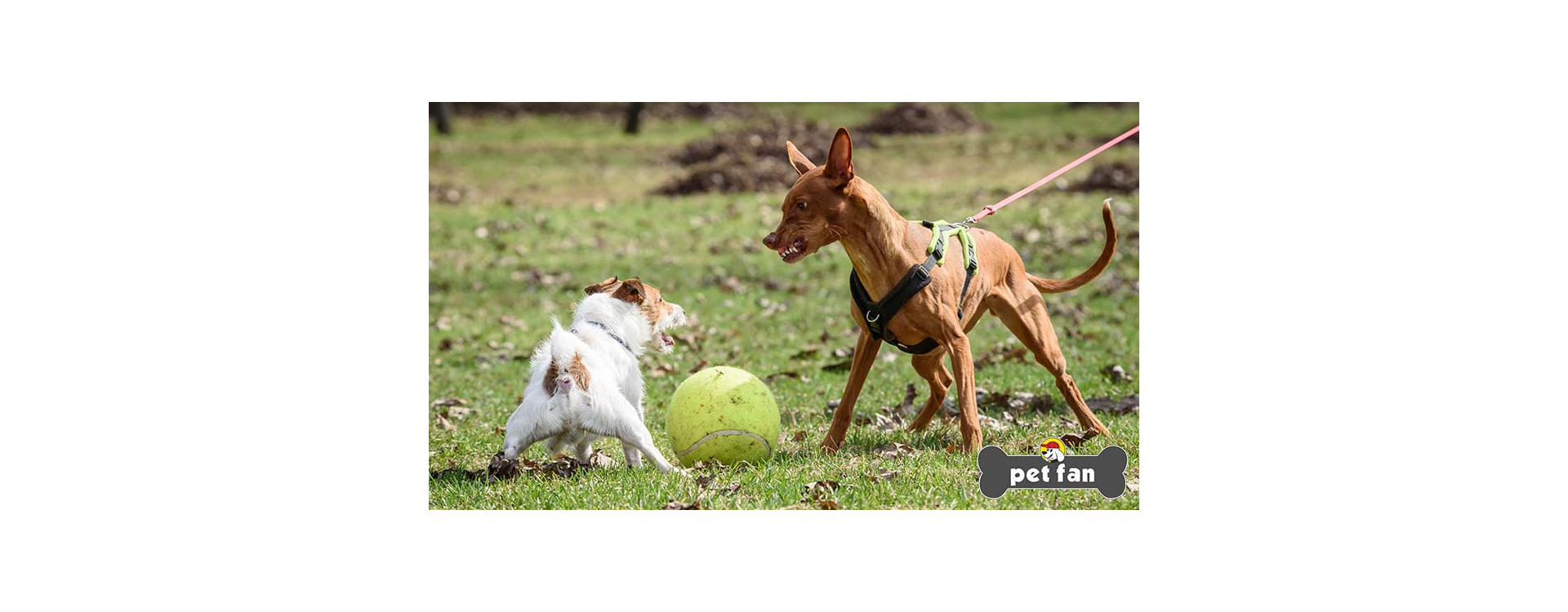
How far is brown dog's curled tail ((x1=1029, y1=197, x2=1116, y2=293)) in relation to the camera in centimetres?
668

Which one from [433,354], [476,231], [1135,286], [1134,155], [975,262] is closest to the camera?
[975,262]

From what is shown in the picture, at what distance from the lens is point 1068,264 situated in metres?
11.9

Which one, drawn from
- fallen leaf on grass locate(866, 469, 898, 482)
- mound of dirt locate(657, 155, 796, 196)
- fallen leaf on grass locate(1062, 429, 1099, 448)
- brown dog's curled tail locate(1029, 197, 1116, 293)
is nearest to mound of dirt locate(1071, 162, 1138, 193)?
mound of dirt locate(657, 155, 796, 196)

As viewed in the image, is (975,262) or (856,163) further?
(856,163)

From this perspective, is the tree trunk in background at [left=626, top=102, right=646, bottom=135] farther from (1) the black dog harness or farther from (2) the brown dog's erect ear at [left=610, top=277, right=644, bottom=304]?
(1) the black dog harness

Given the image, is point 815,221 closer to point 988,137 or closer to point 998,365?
point 998,365

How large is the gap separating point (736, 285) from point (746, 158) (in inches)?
132

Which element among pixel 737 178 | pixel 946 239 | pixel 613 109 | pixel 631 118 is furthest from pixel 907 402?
pixel 613 109

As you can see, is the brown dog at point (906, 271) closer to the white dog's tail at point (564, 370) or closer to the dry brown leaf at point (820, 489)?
the dry brown leaf at point (820, 489)

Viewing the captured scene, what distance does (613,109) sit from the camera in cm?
1789

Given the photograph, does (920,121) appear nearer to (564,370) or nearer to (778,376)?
(778,376)

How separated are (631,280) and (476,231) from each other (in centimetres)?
790

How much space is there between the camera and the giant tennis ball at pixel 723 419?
6023 mm

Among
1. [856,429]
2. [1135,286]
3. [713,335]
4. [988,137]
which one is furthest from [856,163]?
[856,429]
